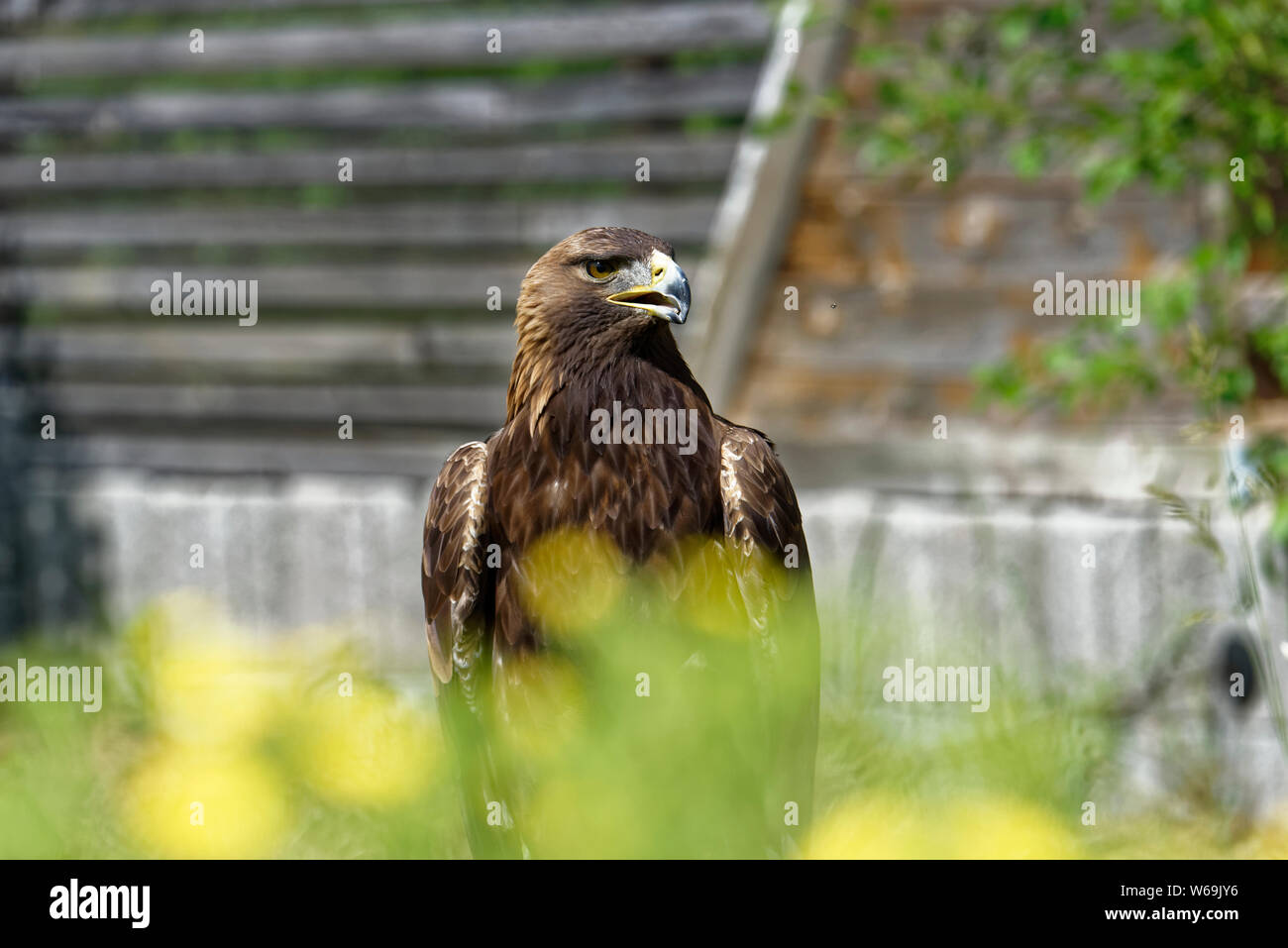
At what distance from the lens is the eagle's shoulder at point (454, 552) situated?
2.55m

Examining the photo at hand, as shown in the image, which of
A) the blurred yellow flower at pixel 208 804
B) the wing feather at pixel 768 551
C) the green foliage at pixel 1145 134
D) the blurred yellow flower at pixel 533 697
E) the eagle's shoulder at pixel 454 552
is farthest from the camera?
the green foliage at pixel 1145 134

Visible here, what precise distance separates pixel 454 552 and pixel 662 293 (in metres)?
0.66

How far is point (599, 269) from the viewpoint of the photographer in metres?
2.54

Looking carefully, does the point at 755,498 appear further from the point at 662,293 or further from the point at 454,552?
the point at 454,552

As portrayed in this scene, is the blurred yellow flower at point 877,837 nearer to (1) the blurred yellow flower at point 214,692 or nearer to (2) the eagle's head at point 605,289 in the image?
(1) the blurred yellow flower at point 214,692

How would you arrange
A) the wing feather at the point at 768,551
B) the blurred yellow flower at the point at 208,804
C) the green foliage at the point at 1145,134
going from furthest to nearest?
the green foliage at the point at 1145,134 → the wing feather at the point at 768,551 → the blurred yellow flower at the point at 208,804

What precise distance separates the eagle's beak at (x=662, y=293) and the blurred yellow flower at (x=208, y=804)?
65.3 inches

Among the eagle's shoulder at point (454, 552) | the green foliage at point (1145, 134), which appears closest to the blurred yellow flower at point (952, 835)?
the eagle's shoulder at point (454, 552)

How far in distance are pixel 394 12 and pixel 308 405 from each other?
1.90 m

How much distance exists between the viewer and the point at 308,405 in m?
6.23

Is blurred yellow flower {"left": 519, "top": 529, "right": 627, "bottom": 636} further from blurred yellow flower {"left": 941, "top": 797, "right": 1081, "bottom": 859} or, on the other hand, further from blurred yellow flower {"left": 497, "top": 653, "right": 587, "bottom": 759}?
blurred yellow flower {"left": 941, "top": 797, "right": 1081, "bottom": 859}

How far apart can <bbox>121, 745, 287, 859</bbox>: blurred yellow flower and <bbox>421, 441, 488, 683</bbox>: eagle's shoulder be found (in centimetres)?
174

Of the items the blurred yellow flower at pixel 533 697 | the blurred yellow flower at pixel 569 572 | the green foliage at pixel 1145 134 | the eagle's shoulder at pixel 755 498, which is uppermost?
the green foliage at pixel 1145 134

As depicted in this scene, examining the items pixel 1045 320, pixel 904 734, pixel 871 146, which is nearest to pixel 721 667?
pixel 904 734
